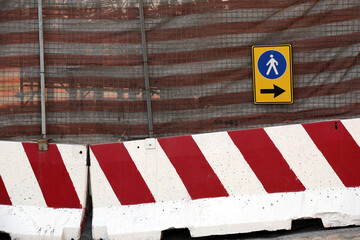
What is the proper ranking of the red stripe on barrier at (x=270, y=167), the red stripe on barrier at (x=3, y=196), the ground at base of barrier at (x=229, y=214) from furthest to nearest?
the red stripe on barrier at (x=3, y=196), the red stripe on barrier at (x=270, y=167), the ground at base of barrier at (x=229, y=214)

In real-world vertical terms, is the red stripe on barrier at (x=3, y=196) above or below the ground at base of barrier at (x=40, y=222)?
above

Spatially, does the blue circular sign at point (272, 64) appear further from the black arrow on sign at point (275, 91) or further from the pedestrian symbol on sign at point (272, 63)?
the black arrow on sign at point (275, 91)

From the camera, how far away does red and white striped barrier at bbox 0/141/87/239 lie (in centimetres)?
459

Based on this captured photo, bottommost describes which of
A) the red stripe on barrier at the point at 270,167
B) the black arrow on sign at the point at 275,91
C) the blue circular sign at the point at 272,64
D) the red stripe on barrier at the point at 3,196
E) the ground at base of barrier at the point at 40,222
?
the ground at base of barrier at the point at 40,222

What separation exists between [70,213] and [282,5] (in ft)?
10.7

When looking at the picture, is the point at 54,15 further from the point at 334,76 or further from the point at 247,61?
the point at 334,76

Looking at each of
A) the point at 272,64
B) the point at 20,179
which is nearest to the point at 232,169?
the point at 272,64

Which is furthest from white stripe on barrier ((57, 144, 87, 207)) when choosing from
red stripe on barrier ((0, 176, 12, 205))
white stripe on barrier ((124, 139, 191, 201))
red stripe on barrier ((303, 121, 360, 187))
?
red stripe on barrier ((303, 121, 360, 187))

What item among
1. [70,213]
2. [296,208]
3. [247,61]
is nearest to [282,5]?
[247,61]

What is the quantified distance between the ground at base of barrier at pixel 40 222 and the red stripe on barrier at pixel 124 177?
1.58ft

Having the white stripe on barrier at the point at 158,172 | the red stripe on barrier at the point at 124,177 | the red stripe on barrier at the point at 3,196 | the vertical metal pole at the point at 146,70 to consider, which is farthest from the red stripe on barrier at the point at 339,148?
the red stripe on barrier at the point at 3,196

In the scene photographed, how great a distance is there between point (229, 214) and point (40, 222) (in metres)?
2.06

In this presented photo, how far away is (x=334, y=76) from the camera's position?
4609 mm

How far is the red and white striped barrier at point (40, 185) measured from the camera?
4.59 metres
